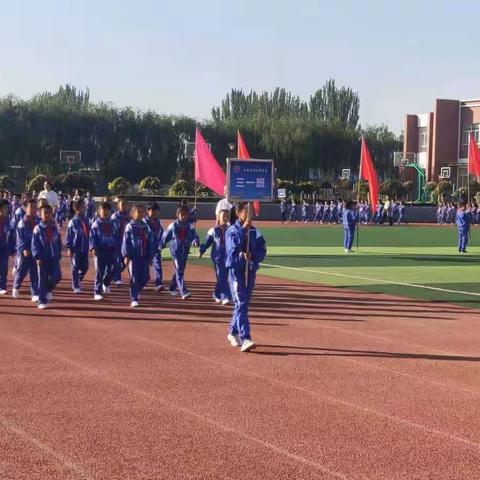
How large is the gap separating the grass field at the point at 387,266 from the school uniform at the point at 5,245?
6575 millimetres

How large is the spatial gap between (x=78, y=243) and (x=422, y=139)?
72972mm

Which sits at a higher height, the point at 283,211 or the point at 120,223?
the point at 120,223

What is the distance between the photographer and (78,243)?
15711 millimetres

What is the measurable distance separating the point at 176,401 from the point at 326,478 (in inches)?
89.2

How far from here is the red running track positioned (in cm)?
586

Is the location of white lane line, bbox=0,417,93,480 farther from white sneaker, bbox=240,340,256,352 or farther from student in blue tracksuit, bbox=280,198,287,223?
student in blue tracksuit, bbox=280,198,287,223

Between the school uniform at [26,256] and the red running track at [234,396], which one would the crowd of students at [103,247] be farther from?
the red running track at [234,396]

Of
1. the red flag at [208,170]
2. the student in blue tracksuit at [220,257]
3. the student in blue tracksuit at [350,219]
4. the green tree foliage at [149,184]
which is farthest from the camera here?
the green tree foliage at [149,184]

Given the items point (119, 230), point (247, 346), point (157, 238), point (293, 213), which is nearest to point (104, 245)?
point (157, 238)

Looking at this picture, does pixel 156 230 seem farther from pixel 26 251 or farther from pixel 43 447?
pixel 43 447

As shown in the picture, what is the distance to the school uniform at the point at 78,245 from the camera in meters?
15.7

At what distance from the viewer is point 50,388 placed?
7.91 m

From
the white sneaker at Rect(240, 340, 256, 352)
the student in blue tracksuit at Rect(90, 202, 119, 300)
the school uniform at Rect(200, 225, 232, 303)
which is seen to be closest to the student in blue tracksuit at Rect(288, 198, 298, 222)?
the student in blue tracksuit at Rect(90, 202, 119, 300)

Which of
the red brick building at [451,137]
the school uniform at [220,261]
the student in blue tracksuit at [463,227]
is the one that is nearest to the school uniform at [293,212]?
the red brick building at [451,137]
